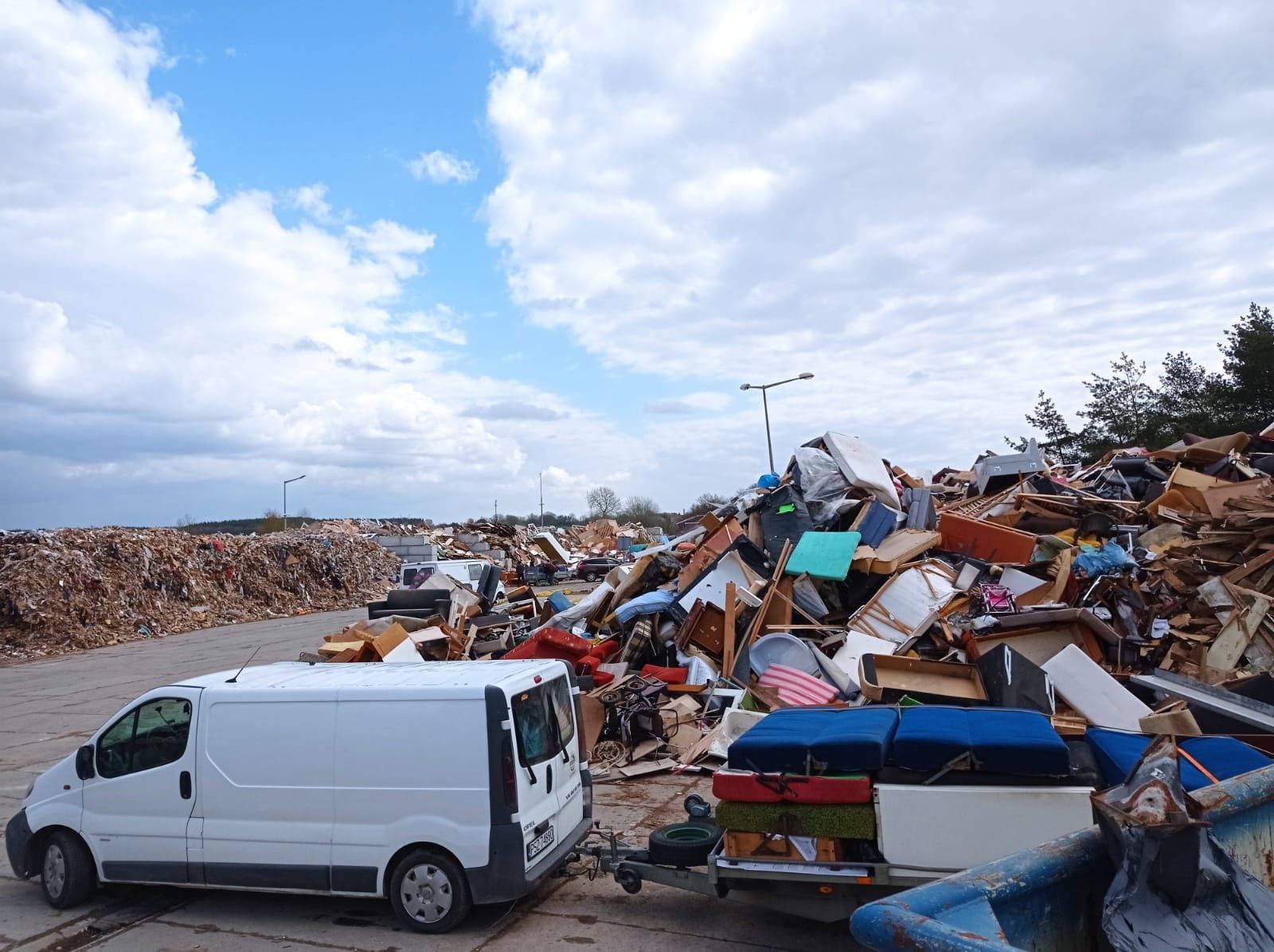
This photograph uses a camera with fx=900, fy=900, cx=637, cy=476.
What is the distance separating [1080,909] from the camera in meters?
2.93

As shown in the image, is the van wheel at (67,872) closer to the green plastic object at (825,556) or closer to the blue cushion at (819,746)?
the blue cushion at (819,746)

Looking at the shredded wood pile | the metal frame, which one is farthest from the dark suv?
the metal frame

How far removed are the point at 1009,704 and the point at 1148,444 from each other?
28941mm

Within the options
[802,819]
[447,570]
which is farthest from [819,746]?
[447,570]

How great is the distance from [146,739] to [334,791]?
1.63m

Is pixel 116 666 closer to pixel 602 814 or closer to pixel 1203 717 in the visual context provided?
pixel 602 814

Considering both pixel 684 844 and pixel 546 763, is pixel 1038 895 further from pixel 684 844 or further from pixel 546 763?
pixel 546 763

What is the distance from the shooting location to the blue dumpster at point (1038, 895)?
7.86 ft

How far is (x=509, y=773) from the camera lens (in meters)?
5.61

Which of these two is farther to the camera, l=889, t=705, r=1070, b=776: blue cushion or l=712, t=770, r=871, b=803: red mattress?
l=712, t=770, r=871, b=803: red mattress

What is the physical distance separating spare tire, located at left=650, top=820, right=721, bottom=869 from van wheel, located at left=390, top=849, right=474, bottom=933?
123 centimetres

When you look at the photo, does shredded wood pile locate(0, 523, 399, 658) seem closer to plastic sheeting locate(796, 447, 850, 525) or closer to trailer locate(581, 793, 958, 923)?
plastic sheeting locate(796, 447, 850, 525)

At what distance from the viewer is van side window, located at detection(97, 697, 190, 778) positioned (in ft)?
20.7

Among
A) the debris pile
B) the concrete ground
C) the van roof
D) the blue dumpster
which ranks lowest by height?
the concrete ground
